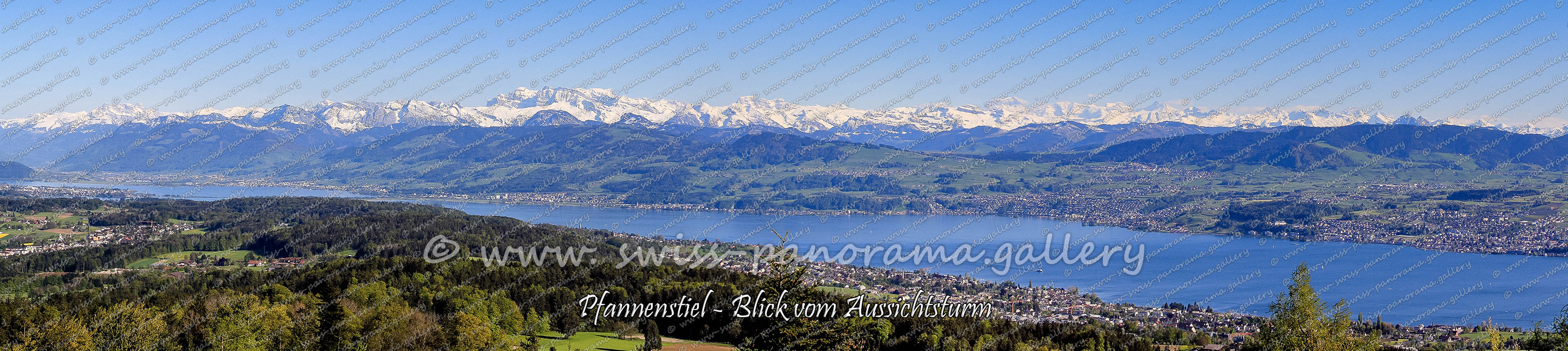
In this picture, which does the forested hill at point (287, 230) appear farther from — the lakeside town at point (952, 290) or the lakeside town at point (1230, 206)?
the lakeside town at point (1230, 206)

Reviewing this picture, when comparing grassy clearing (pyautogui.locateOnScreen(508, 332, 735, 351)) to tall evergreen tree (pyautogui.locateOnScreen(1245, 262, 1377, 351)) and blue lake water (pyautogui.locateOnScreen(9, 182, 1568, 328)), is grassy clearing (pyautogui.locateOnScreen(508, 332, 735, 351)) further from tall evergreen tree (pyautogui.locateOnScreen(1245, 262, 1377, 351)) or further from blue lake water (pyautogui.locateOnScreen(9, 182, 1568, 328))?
blue lake water (pyautogui.locateOnScreen(9, 182, 1568, 328))

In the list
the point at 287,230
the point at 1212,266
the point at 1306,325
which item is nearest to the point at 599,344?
the point at 1306,325

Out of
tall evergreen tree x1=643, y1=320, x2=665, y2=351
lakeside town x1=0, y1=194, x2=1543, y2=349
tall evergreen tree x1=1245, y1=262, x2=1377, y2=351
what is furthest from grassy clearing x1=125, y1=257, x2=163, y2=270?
tall evergreen tree x1=1245, y1=262, x2=1377, y2=351

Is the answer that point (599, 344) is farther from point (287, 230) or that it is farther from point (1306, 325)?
point (287, 230)

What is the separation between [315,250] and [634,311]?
38297mm

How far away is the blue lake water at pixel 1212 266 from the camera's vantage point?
6450 cm

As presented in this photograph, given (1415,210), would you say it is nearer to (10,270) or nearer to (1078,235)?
(1078,235)

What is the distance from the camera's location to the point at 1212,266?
85250mm

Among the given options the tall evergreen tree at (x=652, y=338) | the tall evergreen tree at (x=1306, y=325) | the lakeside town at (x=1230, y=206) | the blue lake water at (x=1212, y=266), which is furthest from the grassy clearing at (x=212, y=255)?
the lakeside town at (x=1230, y=206)

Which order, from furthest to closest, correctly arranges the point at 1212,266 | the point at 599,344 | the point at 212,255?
the point at 1212,266 → the point at 212,255 → the point at 599,344

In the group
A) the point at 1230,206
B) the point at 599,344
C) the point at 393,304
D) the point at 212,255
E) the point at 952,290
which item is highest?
the point at 1230,206

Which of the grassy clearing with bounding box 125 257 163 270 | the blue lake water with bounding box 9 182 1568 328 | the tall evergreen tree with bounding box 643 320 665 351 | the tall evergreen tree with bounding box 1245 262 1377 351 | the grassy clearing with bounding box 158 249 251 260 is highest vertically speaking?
the blue lake water with bounding box 9 182 1568 328

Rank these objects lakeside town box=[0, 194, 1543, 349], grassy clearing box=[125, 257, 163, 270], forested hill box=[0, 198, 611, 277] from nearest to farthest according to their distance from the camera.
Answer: lakeside town box=[0, 194, 1543, 349]
grassy clearing box=[125, 257, 163, 270]
forested hill box=[0, 198, 611, 277]

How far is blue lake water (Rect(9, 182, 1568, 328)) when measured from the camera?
2539 inches
